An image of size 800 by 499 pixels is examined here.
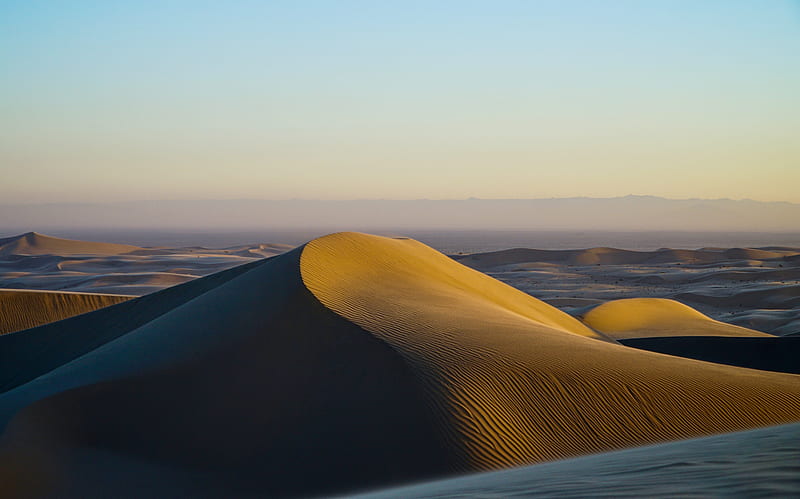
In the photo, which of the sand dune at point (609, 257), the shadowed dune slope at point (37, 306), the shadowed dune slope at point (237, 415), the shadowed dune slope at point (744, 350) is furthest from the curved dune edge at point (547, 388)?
the sand dune at point (609, 257)

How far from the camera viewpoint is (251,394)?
862 cm

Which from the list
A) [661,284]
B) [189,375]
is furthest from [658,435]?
[661,284]

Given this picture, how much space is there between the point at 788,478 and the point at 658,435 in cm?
466

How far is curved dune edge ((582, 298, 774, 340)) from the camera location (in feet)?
72.9

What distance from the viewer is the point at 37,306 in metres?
26.1

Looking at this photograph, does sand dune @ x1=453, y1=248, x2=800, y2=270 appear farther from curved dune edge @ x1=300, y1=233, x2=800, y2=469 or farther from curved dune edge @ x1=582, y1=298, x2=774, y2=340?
curved dune edge @ x1=300, y1=233, x2=800, y2=469

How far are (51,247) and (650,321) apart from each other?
75113 millimetres

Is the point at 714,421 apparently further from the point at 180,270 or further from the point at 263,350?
the point at 180,270

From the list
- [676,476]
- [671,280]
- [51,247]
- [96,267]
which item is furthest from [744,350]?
[51,247]

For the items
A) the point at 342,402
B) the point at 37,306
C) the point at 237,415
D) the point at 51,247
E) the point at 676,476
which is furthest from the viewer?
the point at 51,247

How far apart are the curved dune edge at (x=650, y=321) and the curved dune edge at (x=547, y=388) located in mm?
12164

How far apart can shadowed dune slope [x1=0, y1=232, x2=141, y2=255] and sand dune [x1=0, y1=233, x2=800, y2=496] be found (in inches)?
2871

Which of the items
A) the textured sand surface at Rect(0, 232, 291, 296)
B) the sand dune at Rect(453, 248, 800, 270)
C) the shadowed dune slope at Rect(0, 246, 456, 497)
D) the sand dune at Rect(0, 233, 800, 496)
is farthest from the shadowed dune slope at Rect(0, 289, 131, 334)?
the sand dune at Rect(453, 248, 800, 270)

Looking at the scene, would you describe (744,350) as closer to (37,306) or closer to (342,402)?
(342,402)
